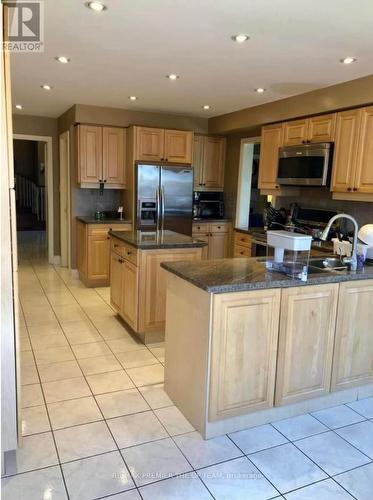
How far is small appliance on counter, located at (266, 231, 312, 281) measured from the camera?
2.48 metres

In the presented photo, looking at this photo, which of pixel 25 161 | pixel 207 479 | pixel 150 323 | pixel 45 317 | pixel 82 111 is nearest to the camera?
pixel 207 479

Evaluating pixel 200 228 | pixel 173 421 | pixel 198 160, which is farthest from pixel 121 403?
pixel 198 160

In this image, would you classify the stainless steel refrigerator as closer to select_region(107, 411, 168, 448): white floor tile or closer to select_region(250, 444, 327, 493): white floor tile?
select_region(107, 411, 168, 448): white floor tile

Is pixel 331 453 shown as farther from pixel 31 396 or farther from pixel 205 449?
pixel 31 396

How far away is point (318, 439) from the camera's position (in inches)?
94.6

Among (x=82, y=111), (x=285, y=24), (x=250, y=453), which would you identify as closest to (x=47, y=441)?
(x=250, y=453)

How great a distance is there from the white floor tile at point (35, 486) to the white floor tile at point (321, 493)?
112cm

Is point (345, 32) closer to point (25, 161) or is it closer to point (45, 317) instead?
point (45, 317)

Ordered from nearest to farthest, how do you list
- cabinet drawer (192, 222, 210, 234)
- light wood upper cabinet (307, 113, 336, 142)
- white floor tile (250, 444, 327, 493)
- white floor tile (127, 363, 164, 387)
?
white floor tile (250, 444, 327, 493)
white floor tile (127, 363, 164, 387)
light wood upper cabinet (307, 113, 336, 142)
cabinet drawer (192, 222, 210, 234)

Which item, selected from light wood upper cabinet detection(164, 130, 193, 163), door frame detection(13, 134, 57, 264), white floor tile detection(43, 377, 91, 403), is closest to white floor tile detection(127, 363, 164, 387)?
white floor tile detection(43, 377, 91, 403)

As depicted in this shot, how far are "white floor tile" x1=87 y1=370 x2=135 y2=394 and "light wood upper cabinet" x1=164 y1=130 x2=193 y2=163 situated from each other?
344cm

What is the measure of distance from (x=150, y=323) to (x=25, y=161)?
10246 millimetres

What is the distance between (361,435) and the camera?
8.06 ft

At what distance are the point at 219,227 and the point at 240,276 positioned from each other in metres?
3.87
